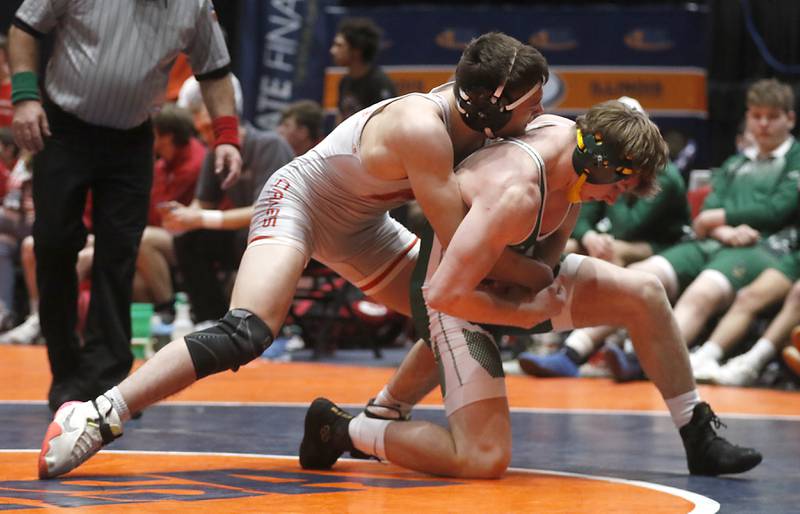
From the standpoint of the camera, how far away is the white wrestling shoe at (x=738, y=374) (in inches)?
244

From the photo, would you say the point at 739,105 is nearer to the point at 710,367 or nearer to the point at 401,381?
the point at 710,367

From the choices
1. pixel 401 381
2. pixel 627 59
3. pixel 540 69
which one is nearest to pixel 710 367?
pixel 401 381

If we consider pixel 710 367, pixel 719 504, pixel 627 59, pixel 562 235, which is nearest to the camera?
pixel 719 504

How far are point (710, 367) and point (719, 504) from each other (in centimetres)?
311

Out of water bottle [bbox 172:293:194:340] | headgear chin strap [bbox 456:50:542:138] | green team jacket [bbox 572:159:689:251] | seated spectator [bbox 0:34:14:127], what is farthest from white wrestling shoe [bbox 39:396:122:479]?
seated spectator [bbox 0:34:14:127]

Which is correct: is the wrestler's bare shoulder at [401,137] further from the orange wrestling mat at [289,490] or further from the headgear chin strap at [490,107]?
the orange wrestling mat at [289,490]

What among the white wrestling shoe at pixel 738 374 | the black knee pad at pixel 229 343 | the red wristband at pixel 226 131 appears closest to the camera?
the black knee pad at pixel 229 343

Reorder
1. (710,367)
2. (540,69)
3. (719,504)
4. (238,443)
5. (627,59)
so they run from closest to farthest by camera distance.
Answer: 1. (719,504)
2. (540,69)
3. (238,443)
4. (710,367)
5. (627,59)

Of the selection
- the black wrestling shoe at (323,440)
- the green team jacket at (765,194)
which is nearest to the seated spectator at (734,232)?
the green team jacket at (765,194)

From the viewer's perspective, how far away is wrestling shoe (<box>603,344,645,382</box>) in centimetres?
626

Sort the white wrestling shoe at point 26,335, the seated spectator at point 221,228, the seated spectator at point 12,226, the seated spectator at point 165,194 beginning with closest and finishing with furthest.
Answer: the seated spectator at point 221,228 < the seated spectator at point 165,194 < the white wrestling shoe at point 26,335 < the seated spectator at point 12,226

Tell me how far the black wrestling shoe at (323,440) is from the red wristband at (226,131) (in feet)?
3.96

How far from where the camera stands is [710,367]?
20.4 feet

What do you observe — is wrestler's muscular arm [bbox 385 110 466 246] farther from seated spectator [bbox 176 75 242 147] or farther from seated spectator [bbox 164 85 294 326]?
seated spectator [bbox 176 75 242 147]
